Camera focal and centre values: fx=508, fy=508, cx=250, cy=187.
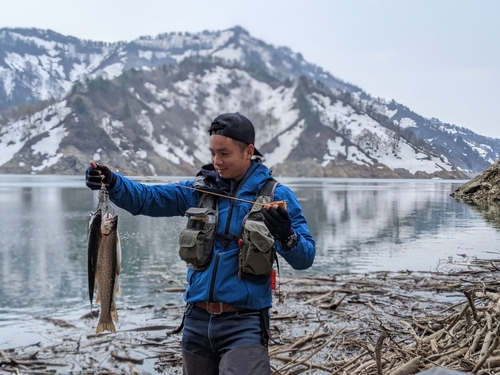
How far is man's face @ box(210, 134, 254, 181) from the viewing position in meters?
3.93

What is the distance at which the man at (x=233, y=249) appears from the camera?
12.0ft

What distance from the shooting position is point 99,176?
4098 mm

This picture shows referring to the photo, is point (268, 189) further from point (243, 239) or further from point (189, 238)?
point (189, 238)

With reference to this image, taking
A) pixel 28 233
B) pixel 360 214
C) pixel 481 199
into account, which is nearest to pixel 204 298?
pixel 28 233

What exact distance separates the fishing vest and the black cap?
40 cm

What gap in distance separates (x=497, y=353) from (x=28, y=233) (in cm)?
2503

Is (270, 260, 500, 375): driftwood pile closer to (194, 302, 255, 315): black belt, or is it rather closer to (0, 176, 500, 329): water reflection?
(194, 302, 255, 315): black belt

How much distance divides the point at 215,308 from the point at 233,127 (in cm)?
137

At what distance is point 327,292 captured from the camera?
12.3 meters

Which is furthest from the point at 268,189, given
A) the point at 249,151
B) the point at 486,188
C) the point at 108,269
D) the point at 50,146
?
the point at 50,146

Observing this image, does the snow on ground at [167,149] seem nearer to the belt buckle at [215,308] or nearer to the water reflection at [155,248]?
the water reflection at [155,248]

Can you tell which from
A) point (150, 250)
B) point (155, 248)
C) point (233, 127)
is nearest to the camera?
point (233, 127)

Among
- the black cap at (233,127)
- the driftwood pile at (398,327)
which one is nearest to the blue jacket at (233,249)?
the black cap at (233,127)

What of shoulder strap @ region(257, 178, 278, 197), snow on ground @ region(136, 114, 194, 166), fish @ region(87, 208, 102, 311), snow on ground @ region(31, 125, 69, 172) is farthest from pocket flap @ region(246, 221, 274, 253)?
snow on ground @ region(136, 114, 194, 166)
